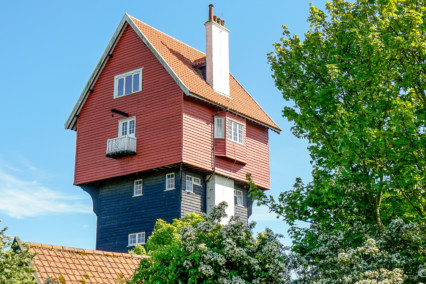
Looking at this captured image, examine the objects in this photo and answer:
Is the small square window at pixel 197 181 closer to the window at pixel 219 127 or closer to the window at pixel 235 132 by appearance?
the window at pixel 219 127

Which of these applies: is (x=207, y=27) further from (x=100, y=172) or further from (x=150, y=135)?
(x=100, y=172)

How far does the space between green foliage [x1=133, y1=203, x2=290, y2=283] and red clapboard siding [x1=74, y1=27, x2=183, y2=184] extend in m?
19.9

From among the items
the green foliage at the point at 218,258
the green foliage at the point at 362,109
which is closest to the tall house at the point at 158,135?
the green foliage at the point at 362,109

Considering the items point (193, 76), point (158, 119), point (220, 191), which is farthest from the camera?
point (193, 76)

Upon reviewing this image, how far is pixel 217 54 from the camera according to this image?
1623 inches

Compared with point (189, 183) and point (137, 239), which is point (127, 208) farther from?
point (189, 183)

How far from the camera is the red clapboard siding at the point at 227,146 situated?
36688 mm

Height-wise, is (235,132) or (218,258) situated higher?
(235,132)

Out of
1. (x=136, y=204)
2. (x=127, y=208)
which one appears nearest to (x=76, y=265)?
(x=136, y=204)

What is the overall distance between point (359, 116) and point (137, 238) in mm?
22892

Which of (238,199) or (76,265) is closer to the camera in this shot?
(76,265)

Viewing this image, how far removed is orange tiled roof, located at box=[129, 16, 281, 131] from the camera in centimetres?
3825

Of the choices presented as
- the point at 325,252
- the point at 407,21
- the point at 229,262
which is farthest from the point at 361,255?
the point at 407,21

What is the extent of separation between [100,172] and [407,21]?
84.5 feet
